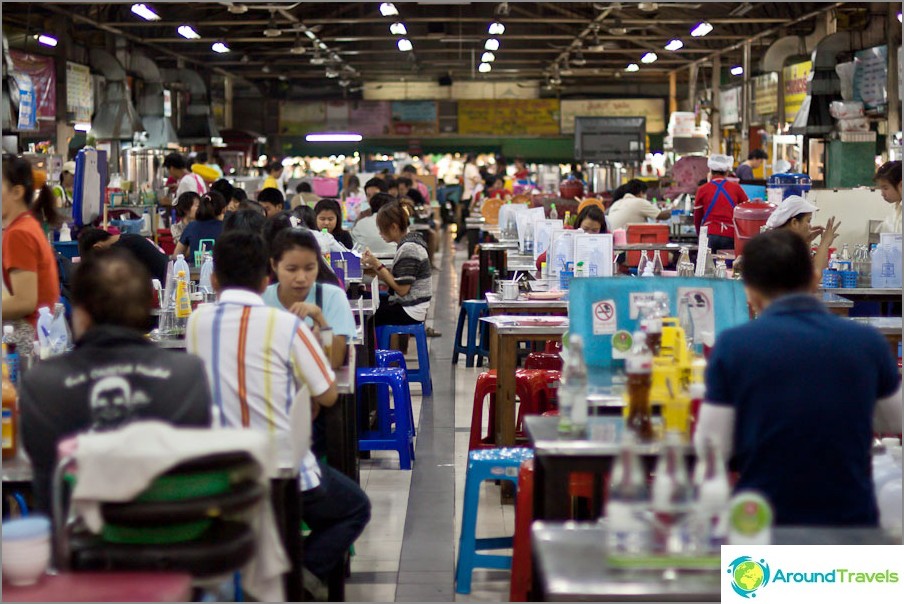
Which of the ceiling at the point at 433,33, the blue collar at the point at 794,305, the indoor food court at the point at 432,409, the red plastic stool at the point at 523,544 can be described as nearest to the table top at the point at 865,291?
the indoor food court at the point at 432,409

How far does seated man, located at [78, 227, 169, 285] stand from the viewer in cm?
738

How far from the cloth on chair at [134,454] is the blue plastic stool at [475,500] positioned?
1828mm

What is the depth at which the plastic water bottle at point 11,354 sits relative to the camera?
14.9ft

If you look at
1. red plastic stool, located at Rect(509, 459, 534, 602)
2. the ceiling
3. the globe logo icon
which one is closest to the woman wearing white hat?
red plastic stool, located at Rect(509, 459, 534, 602)

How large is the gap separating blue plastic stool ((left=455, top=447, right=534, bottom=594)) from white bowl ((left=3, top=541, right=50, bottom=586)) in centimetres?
200

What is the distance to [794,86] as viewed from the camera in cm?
2159

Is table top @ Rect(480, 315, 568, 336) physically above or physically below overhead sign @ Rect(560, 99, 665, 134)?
below

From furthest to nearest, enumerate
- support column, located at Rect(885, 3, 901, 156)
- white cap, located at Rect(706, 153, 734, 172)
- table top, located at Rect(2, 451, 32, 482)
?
1. support column, located at Rect(885, 3, 901, 156)
2. white cap, located at Rect(706, 153, 734, 172)
3. table top, located at Rect(2, 451, 32, 482)

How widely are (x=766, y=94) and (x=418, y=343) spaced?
650 inches

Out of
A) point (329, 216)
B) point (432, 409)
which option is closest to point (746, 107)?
point (329, 216)

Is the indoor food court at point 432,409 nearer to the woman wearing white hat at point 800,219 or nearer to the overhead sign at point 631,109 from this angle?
the woman wearing white hat at point 800,219

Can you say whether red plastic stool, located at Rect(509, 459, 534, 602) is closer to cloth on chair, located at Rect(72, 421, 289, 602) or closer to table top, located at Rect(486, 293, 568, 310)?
cloth on chair, located at Rect(72, 421, 289, 602)

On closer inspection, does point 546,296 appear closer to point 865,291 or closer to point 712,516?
point 865,291

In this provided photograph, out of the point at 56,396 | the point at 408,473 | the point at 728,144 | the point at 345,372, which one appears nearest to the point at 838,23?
the point at 728,144
